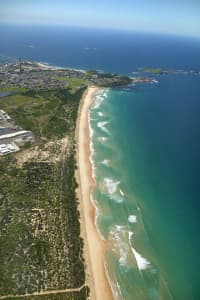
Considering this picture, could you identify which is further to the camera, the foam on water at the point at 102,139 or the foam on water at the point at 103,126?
the foam on water at the point at 103,126

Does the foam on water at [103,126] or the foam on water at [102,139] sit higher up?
the foam on water at [103,126]

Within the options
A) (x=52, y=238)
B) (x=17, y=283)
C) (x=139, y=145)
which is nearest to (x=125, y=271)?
(x=52, y=238)

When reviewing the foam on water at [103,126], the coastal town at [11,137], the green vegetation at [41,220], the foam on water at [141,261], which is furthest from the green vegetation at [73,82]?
the foam on water at [141,261]

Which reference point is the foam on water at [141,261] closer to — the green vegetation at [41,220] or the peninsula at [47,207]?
the peninsula at [47,207]

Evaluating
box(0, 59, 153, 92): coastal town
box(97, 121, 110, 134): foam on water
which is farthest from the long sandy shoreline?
box(0, 59, 153, 92): coastal town

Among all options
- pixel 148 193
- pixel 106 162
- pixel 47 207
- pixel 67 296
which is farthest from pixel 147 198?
pixel 67 296
